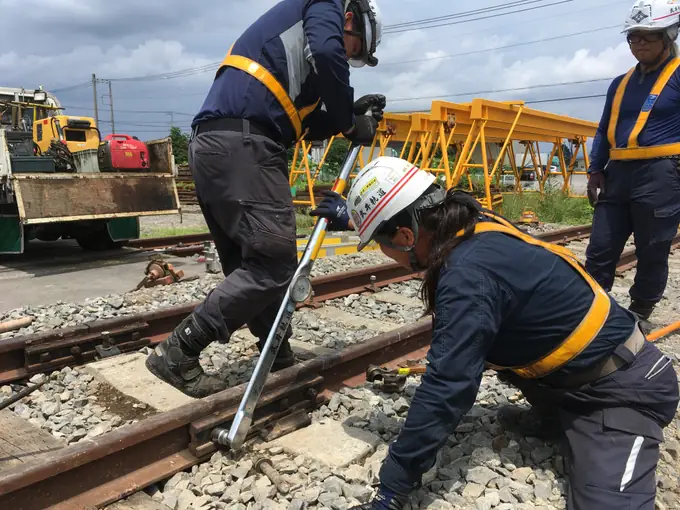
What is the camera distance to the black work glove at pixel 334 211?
9.23 feet

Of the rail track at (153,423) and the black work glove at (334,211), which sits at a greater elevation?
the black work glove at (334,211)

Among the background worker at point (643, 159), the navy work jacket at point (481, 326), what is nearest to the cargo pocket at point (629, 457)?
the navy work jacket at point (481, 326)

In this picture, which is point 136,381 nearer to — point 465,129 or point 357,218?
point 357,218

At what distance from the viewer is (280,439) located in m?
2.81

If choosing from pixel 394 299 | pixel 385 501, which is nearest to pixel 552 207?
pixel 394 299

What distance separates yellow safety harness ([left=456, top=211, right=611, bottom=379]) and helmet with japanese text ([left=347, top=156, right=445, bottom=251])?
21 cm

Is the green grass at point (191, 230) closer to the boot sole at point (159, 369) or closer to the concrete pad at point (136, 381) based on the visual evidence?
the concrete pad at point (136, 381)

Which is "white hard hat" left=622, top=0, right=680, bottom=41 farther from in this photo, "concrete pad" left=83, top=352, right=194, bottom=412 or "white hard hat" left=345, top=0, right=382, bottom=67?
"concrete pad" left=83, top=352, right=194, bottom=412

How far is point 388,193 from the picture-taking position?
2199 millimetres

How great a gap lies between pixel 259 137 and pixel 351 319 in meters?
2.61

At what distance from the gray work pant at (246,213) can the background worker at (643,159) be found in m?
2.81

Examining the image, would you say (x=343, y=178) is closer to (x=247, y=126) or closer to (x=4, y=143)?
(x=247, y=126)

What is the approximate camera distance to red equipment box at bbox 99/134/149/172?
9.62 metres

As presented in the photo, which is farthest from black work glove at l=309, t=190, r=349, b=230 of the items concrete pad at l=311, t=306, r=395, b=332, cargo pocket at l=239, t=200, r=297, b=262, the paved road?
the paved road
